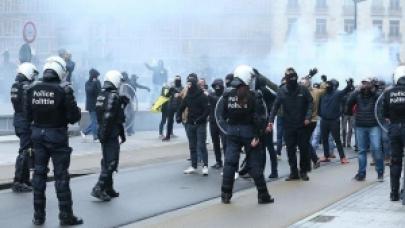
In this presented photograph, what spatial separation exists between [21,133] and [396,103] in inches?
189

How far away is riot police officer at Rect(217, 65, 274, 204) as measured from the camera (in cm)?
1001

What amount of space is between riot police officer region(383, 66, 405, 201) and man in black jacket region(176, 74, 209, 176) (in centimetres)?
361

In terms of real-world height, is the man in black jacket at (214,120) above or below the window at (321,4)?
below

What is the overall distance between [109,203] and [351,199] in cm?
305

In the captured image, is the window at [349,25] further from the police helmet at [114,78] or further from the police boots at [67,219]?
the police boots at [67,219]

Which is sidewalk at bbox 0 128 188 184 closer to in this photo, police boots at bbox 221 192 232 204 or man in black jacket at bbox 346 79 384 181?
police boots at bbox 221 192 232 204

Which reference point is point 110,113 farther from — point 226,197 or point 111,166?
point 226,197

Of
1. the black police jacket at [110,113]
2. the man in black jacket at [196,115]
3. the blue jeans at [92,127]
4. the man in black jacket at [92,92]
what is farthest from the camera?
the blue jeans at [92,127]

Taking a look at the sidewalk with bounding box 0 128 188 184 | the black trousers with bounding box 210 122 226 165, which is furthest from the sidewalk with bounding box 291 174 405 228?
the sidewalk with bounding box 0 128 188 184

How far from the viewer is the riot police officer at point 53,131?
28.0 feet

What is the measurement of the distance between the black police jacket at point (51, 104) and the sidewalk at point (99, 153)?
3183 mm

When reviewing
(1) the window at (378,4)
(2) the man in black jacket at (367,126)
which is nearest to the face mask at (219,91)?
(2) the man in black jacket at (367,126)

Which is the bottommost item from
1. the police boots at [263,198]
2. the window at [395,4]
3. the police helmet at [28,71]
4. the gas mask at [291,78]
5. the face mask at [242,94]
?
the police boots at [263,198]

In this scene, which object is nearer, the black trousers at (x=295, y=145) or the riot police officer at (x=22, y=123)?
the riot police officer at (x=22, y=123)
